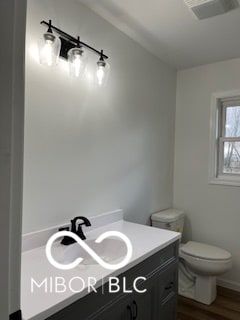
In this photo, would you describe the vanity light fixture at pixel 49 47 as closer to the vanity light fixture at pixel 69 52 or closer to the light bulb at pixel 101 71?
the vanity light fixture at pixel 69 52

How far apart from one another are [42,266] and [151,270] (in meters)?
0.66

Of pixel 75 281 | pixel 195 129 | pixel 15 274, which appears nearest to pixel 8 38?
pixel 15 274

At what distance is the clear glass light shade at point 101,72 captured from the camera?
183 centimetres

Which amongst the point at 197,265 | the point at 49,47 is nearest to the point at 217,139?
the point at 197,265

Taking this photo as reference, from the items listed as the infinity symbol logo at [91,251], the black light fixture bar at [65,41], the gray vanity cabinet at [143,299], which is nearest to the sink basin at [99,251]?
the infinity symbol logo at [91,251]

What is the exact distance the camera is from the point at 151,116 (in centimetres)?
259

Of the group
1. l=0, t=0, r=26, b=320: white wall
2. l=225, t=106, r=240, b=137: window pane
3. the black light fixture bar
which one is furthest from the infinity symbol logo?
l=225, t=106, r=240, b=137: window pane

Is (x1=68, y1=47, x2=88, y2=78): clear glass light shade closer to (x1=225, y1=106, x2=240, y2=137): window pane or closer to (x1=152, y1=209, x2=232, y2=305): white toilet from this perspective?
(x1=152, y1=209, x2=232, y2=305): white toilet

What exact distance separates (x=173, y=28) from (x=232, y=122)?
1.28 m

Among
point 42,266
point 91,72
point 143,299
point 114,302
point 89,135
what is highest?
point 91,72

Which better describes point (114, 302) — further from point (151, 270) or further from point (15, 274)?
point (15, 274)

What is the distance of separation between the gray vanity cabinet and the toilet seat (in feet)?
2.10

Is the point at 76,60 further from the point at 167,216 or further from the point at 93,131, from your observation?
the point at 167,216

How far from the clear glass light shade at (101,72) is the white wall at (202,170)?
1407 millimetres
